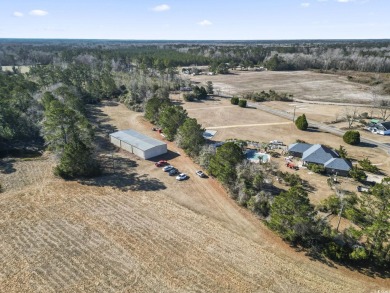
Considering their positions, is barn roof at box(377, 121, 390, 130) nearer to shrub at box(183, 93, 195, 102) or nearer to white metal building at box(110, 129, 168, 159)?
white metal building at box(110, 129, 168, 159)

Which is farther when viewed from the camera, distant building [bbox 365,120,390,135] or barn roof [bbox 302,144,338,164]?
distant building [bbox 365,120,390,135]

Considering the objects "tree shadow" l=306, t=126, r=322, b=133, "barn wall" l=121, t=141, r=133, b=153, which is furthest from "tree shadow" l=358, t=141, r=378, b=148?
"barn wall" l=121, t=141, r=133, b=153

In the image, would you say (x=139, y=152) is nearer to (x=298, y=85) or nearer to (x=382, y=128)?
(x=382, y=128)

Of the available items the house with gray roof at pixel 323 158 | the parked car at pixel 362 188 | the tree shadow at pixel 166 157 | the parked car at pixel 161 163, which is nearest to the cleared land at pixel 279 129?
the parked car at pixel 362 188

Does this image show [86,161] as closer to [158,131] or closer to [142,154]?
[142,154]

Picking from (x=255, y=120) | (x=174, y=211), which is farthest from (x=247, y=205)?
(x=255, y=120)

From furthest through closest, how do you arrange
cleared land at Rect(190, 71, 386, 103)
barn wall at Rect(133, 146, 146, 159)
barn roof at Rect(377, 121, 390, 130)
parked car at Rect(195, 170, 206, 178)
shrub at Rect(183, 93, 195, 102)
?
cleared land at Rect(190, 71, 386, 103)
shrub at Rect(183, 93, 195, 102)
barn roof at Rect(377, 121, 390, 130)
barn wall at Rect(133, 146, 146, 159)
parked car at Rect(195, 170, 206, 178)

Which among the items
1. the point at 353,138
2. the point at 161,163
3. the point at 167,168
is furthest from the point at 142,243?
the point at 353,138
